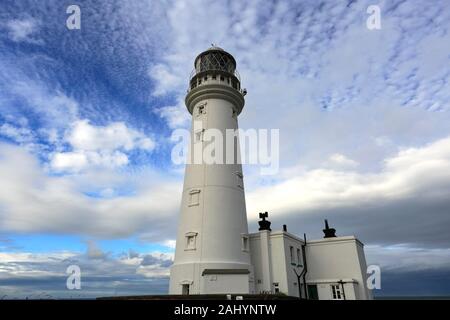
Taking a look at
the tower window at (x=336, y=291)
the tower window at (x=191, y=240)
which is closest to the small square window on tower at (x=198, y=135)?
the tower window at (x=191, y=240)

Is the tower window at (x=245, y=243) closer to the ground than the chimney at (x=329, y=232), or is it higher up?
closer to the ground

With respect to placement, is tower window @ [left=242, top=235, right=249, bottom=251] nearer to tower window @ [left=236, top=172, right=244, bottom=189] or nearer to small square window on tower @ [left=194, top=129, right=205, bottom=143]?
tower window @ [left=236, top=172, right=244, bottom=189]

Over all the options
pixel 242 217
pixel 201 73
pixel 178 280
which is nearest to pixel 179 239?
pixel 178 280

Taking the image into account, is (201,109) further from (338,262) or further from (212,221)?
(338,262)

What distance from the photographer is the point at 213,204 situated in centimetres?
1859

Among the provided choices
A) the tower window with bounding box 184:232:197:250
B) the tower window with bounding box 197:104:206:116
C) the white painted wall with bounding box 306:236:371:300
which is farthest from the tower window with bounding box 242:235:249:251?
the tower window with bounding box 197:104:206:116

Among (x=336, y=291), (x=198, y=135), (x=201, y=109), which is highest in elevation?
(x=201, y=109)

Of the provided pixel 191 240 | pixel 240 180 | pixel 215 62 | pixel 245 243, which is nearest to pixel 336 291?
pixel 245 243

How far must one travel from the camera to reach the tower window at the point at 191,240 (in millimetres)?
17797

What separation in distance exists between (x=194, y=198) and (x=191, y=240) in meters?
2.65

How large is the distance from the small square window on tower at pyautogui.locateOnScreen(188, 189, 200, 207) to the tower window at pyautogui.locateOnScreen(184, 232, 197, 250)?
6.22 ft

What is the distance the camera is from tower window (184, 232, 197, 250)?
58.4 feet

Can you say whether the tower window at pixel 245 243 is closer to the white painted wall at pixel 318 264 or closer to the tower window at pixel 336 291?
the white painted wall at pixel 318 264
